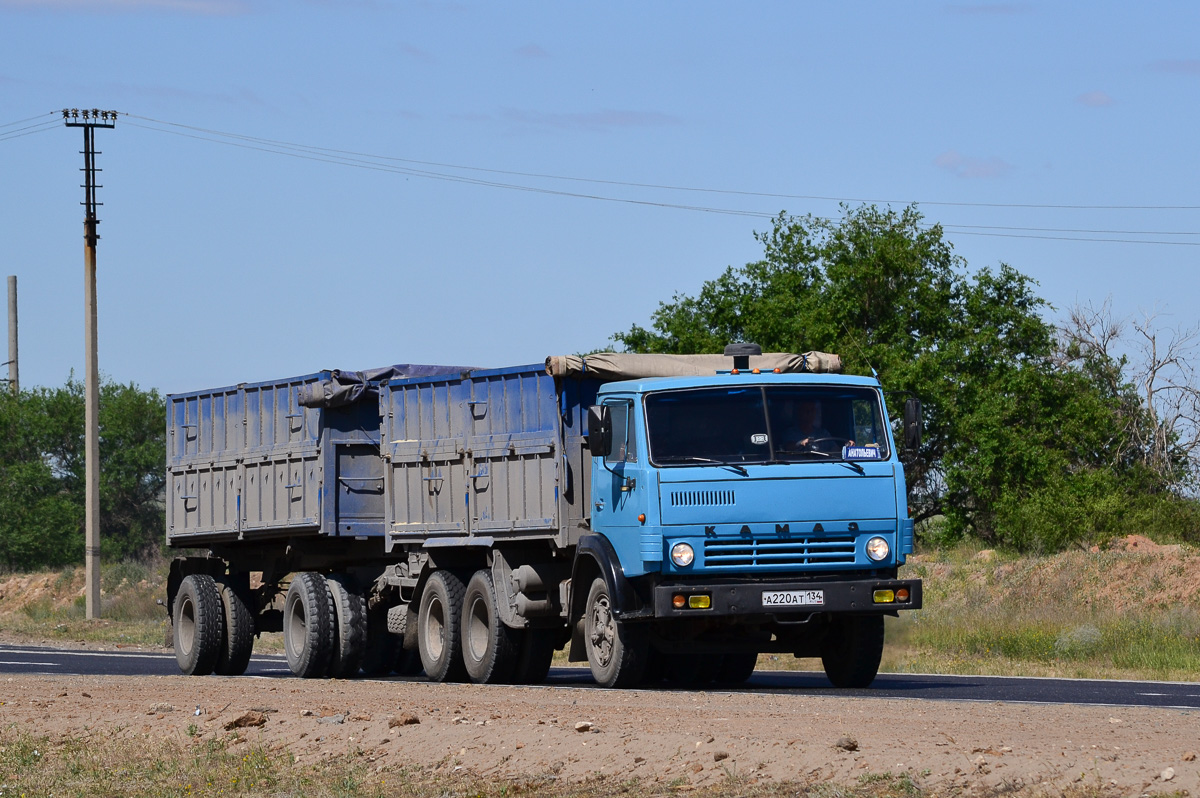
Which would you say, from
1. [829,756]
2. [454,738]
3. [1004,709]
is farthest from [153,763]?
[1004,709]

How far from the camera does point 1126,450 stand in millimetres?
46531

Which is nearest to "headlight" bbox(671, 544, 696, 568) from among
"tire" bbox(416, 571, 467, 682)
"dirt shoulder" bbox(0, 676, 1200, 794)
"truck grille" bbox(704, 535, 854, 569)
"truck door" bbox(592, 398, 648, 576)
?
"truck grille" bbox(704, 535, 854, 569)

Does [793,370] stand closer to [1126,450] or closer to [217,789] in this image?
[217,789]

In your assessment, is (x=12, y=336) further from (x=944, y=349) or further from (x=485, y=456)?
(x=485, y=456)

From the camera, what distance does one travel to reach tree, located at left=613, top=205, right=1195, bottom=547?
46.4 meters

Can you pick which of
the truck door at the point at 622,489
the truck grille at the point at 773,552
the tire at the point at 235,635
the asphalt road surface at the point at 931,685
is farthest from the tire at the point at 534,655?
the tire at the point at 235,635

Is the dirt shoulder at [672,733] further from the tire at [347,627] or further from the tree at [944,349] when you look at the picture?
the tree at [944,349]

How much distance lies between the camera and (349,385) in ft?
64.6

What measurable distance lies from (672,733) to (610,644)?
15.9ft

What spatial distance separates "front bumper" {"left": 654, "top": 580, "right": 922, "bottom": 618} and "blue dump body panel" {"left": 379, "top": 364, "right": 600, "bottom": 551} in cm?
193

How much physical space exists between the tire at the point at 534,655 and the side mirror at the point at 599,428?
286 cm

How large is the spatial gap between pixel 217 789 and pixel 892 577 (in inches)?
270

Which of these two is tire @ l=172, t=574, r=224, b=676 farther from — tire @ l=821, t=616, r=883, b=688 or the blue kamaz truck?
tire @ l=821, t=616, r=883, b=688

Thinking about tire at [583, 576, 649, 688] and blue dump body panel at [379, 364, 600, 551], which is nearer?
tire at [583, 576, 649, 688]
